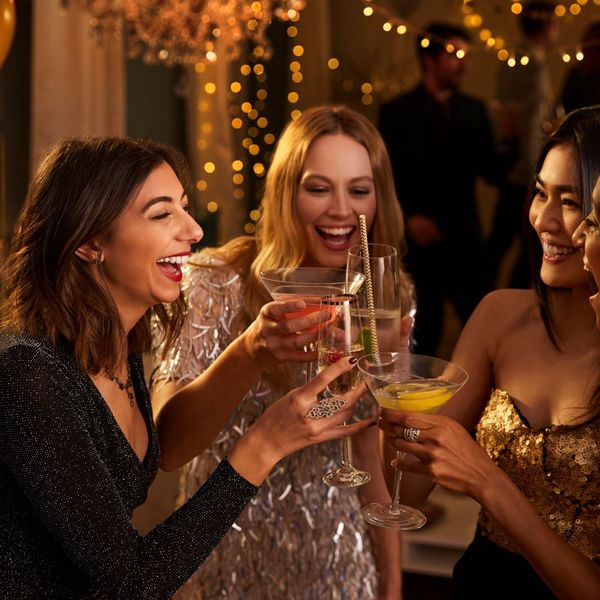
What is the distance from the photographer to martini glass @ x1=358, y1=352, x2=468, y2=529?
1.60 m

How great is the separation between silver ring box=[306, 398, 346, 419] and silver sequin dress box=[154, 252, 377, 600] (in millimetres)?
561

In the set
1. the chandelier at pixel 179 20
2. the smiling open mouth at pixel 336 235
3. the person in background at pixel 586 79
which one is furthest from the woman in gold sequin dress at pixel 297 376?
the person in background at pixel 586 79

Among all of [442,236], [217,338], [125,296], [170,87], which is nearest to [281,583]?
[217,338]

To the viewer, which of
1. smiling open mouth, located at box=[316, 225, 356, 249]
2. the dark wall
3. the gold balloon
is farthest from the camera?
the dark wall

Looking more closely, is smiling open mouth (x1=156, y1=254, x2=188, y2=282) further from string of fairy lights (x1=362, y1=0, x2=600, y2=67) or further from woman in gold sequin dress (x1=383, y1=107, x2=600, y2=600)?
string of fairy lights (x1=362, y1=0, x2=600, y2=67)

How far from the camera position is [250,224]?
605 centimetres

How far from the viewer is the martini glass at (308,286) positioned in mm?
1755

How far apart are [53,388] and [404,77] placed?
4860 mm

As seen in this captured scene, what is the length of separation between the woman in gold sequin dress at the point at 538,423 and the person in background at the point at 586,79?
11.4ft

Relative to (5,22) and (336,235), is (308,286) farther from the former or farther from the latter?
(5,22)

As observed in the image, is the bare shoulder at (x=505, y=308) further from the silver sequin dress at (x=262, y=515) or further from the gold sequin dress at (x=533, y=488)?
the silver sequin dress at (x=262, y=515)

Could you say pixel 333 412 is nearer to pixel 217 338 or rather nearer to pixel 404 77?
pixel 217 338

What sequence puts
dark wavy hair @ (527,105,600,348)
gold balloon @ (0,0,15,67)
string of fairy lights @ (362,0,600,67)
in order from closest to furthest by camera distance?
1. dark wavy hair @ (527,105,600,348)
2. gold balloon @ (0,0,15,67)
3. string of fairy lights @ (362,0,600,67)

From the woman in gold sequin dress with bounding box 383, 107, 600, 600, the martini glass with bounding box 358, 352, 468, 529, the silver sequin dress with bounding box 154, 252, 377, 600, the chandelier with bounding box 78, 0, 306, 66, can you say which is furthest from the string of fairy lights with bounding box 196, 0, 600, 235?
the martini glass with bounding box 358, 352, 468, 529
